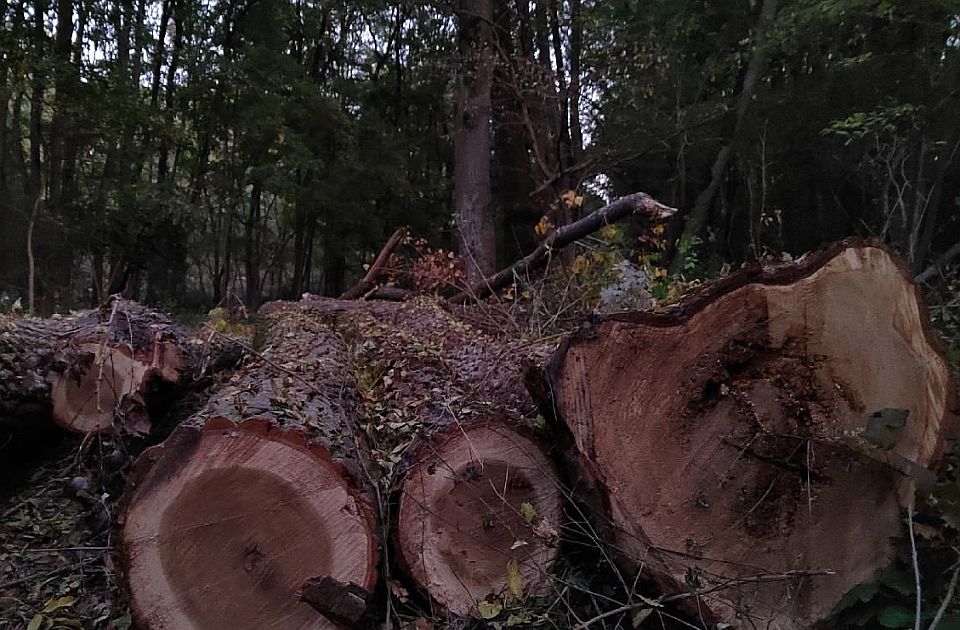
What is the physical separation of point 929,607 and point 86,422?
3501 millimetres

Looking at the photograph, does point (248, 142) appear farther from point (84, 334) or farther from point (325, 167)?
point (84, 334)

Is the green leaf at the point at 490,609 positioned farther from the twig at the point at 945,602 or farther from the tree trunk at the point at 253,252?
the tree trunk at the point at 253,252

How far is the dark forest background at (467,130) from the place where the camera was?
7.72 m

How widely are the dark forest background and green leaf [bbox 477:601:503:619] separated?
4.63 metres

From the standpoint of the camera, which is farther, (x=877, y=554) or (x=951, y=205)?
(x=951, y=205)

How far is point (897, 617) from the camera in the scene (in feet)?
5.44

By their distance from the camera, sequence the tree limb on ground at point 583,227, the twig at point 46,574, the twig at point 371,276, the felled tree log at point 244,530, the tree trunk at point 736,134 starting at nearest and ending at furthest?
the felled tree log at point 244,530 → the twig at point 46,574 → the tree limb on ground at point 583,227 → the twig at point 371,276 → the tree trunk at point 736,134

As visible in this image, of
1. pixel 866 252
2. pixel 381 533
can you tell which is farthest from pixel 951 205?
pixel 381 533

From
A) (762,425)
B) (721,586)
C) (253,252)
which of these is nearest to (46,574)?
(721,586)

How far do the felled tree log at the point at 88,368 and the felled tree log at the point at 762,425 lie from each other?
2.11 metres

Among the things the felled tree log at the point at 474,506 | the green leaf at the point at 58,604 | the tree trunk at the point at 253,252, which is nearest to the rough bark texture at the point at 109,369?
the green leaf at the point at 58,604

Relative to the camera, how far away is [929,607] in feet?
5.65

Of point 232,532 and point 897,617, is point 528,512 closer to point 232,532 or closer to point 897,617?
point 232,532

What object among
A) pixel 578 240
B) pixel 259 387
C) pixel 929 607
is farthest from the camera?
pixel 578 240
